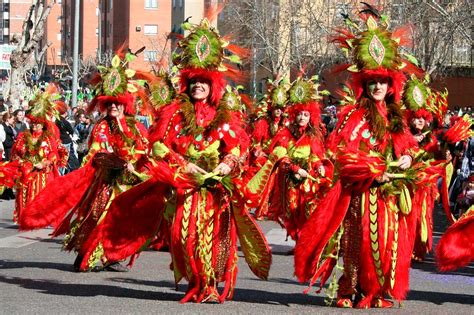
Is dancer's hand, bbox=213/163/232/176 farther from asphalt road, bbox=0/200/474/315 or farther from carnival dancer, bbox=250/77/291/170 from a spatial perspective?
carnival dancer, bbox=250/77/291/170

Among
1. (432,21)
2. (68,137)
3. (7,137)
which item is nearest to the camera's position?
(7,137)

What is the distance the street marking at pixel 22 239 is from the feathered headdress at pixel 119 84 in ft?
9.57

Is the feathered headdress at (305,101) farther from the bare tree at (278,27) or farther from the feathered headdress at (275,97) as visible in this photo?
the bare tree at (278,27)

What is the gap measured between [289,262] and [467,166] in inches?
207

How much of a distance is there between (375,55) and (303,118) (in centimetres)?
500

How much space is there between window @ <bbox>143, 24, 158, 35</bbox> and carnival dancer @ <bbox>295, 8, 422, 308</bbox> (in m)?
83.2

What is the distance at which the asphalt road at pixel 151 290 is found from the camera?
9844 millimetres

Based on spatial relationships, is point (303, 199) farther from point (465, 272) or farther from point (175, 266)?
point (175, 266)

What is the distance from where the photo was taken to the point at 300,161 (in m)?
14.5

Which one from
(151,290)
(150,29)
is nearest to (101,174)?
(151,290)

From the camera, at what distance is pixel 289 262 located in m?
13.8

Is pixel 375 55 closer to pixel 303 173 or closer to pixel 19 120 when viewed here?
pixel 303 173

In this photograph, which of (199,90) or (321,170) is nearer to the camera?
(199,90)

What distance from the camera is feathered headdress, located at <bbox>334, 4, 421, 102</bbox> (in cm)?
985
